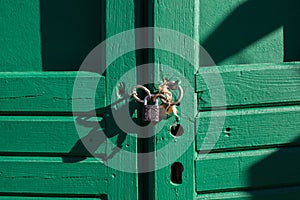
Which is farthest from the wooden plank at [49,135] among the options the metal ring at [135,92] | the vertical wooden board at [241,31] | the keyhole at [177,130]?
the vertical wooden board at [241,31]

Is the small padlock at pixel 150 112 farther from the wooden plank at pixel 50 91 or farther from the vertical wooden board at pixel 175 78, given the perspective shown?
the wooden plank at pixel 50 91

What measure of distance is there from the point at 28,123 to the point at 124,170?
16.3 inches

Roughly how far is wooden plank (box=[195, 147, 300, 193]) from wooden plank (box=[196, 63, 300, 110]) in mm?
205

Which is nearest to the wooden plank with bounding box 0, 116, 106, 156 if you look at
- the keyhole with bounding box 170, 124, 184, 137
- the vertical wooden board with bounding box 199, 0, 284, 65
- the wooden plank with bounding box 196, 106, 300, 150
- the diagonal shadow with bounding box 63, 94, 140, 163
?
the diagonal shadow with bounding box 63, 94, 140, 163

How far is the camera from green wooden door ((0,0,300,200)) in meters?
2.00

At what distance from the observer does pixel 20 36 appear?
6.72ft

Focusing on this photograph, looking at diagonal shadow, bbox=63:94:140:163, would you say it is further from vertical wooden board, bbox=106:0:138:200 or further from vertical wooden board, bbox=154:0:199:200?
vertical wooden board, bbox=154:0:199:200

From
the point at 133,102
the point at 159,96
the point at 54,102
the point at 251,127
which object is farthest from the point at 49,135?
the point at 251,127

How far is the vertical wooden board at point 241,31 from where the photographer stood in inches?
81.2

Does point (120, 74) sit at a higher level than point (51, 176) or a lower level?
higher

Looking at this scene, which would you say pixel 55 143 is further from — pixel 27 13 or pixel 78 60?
pixel 27 13

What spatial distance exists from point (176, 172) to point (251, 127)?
1.14 ft

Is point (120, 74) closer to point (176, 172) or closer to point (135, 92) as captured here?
point (135, 92)

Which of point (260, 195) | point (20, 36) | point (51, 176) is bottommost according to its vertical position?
point (260, 195)
